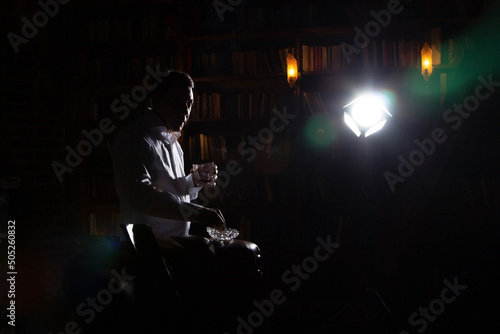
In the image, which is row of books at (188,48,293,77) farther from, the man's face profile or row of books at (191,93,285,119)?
the man's face profile

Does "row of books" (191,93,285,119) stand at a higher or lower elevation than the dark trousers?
higher

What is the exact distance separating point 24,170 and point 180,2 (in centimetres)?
197

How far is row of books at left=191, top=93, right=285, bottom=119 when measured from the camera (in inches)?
163

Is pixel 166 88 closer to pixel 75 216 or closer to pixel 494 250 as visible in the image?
pixel 75 216

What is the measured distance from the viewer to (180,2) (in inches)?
166

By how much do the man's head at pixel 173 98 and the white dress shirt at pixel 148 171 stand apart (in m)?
0.04

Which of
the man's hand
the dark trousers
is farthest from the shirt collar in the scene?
the dark trousers

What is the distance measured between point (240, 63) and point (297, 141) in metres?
0.87

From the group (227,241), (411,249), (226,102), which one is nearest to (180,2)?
(226,102)

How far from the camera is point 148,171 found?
5.79 feet

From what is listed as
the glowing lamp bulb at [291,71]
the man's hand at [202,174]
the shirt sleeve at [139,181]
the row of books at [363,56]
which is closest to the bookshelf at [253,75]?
the row of books at [363,56]

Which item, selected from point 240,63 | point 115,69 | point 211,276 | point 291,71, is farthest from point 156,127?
point 115,69

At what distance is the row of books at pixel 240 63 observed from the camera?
4.13m

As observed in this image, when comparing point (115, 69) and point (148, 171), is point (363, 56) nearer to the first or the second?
point (115, 69)
